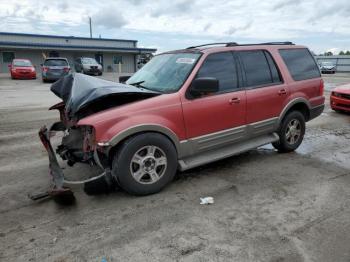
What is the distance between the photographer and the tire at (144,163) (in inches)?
147

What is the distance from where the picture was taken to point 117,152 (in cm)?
377

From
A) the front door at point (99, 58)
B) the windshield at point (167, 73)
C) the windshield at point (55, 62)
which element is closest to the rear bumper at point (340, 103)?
the windshield at point (167, 73)

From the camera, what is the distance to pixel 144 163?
3.89 metres

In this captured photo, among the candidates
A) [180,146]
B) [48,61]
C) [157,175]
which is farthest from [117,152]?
[48,61]

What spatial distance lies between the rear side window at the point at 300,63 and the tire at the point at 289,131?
68 centimetres

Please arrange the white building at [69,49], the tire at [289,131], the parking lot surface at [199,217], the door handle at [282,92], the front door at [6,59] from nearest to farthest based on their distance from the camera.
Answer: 1. the parking lot surface at [199,217]
2. the door handle at [282,92]
3. the tire at [289,131]
4. the front door at [6,59]
5. the white building at [69,49]

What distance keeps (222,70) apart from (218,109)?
626 mm

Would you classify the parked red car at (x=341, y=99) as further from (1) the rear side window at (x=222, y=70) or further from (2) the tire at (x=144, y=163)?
(2) the tire at (x=144, y=163)

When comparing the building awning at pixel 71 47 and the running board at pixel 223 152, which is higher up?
the building awning at pixel 71 47

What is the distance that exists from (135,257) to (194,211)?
100cm

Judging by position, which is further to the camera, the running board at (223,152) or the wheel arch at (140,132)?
the running board at (223,152)

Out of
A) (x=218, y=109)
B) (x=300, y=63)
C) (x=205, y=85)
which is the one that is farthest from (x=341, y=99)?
(x=205, y=85)

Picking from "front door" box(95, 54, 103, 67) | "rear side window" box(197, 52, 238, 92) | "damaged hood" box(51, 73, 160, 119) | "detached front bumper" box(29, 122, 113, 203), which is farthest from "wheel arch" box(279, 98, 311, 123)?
"front door" box(95, 54, 103, 67)

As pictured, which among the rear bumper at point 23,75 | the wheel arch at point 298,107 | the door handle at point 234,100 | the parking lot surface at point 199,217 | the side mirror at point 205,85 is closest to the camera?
the parking lot surface at point 199,217
